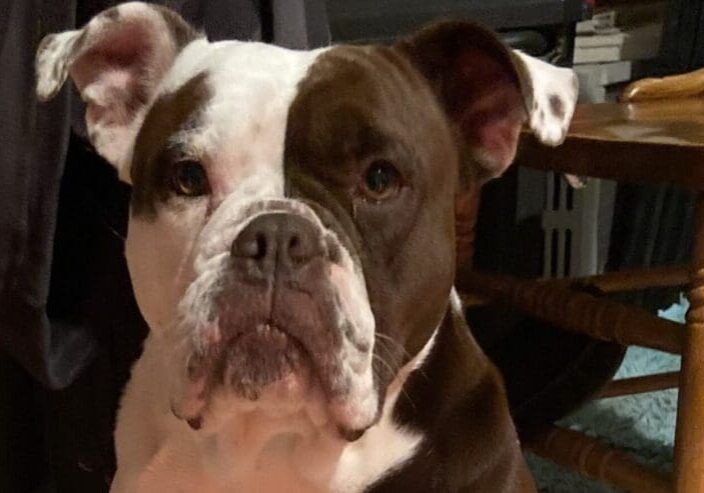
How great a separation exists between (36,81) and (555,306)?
866mm

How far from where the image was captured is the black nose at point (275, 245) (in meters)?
0.86

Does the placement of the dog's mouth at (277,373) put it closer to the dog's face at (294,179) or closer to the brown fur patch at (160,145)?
the dog's face at (294,179)

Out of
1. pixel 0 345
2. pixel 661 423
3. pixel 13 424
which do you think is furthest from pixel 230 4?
pixel 661 423

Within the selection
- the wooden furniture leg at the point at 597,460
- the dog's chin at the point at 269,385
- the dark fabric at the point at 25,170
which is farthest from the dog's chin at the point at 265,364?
the wooden furniture leg at the point at 597,460

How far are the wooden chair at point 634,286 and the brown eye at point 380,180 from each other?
397 mm

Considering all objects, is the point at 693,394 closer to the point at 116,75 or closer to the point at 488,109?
the point at 488,109

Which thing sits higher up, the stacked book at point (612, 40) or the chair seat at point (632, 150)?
the chair seat at point (632, 150)

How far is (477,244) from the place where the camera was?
2.41 meters

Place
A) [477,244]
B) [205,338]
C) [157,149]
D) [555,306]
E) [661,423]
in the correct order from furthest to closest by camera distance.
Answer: [477,244] < [661,423] < [555,306] < [157,149] < [205,338]

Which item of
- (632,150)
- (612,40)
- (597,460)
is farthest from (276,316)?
(612,40)

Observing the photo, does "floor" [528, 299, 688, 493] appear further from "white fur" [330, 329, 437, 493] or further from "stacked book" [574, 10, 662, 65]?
"white fur" [330, 329, 437, 493]

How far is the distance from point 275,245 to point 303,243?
2 centimetres

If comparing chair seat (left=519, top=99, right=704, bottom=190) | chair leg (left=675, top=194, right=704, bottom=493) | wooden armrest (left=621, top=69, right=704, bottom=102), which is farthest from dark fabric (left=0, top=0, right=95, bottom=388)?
wooden armrest (left=621, top=69, right=704, bottom=102)

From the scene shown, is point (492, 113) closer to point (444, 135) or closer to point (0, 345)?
point (444, 135)
